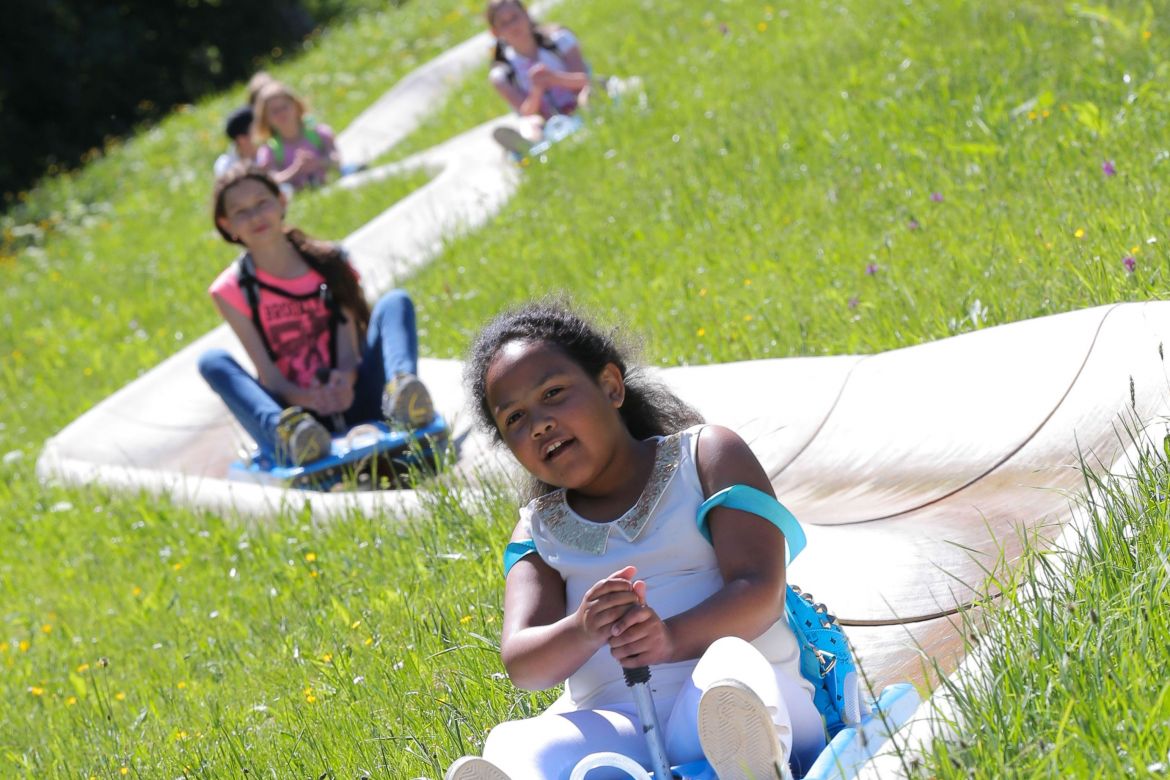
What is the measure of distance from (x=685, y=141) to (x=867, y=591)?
18.0 ft

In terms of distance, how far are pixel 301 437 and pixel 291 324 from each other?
840 millimetres

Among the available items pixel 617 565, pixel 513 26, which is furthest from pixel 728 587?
pixel 513 26

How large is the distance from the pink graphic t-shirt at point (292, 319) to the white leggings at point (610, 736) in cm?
438

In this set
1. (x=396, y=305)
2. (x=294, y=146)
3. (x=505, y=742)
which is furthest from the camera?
(x=294, y=146)

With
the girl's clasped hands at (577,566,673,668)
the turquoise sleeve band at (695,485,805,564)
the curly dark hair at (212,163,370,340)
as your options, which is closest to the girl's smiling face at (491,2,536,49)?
the curly dark hair at (212,163,370,340)

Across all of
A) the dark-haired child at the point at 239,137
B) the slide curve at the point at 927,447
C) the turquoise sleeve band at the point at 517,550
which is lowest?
the slide curve at the point at 927,447

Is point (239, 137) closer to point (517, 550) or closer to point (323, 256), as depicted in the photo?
point (323, 256)

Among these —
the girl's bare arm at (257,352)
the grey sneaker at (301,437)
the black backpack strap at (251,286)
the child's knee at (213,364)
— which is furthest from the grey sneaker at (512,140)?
the grey sneaker at (301,437)

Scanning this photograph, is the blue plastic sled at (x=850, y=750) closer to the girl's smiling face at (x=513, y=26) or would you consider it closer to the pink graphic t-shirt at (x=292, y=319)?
the pink graphic t-shirt at (x=292, y=319)

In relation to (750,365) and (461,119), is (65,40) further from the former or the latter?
(750,365)

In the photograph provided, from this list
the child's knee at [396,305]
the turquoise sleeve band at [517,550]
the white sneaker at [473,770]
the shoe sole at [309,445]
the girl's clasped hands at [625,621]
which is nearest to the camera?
the white sneaker at [473,770]

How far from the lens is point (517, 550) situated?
126 inches

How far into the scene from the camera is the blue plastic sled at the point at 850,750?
254cm

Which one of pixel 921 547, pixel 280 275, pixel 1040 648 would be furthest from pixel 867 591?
pixel 280 275
